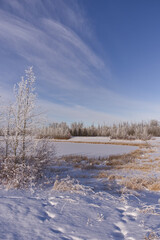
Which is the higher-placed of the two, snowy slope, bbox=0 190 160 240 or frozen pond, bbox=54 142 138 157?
snowy slope, bbox=0 190 160 240

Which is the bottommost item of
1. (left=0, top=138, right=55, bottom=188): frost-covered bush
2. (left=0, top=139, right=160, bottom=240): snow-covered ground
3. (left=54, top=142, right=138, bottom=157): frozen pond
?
(left=54, top=142, right=138, bottom=157): frozen pond

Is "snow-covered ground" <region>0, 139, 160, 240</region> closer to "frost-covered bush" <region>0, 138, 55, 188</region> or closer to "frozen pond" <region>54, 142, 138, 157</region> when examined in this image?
"frost-covered bush" <region>0, 138, 55, 188</region>

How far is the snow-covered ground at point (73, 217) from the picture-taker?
308 cm

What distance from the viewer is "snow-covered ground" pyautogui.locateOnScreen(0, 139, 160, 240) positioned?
10.1 feet

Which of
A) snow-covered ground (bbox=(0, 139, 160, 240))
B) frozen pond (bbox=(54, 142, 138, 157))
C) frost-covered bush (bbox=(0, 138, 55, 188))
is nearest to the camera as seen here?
snow-covered ground (bbox=(0, 139, 160, 240))

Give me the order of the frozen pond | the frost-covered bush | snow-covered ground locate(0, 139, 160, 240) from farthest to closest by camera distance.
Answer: the frozen pond < the frost-covered bush < snow-covered ground locate(0, 139, 160, 240)

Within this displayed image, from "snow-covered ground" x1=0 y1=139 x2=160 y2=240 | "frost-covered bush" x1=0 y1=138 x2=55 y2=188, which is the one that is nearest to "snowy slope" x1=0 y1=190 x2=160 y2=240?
"snow-covered ground" x1=0 y1=139 x2=160 y2=240

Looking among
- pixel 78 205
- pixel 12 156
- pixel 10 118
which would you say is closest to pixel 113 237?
pixel 78 205

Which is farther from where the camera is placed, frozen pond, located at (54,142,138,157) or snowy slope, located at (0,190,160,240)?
frozen pond, located at (54,142,138,157)

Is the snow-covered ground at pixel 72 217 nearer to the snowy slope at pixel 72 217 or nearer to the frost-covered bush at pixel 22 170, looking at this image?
the snowy slope at pixel 72 217

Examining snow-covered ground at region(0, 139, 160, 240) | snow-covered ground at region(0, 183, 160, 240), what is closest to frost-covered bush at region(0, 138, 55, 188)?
snow-covered ground at region(0, 139, 160, 240)

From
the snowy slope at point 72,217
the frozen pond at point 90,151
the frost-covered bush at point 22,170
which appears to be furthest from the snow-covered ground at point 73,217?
the frozen pond at point 90,151

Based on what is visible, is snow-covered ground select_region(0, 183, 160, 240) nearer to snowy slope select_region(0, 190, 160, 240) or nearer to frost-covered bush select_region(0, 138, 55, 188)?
snowy slope select_region(0, 190, 160, 240)

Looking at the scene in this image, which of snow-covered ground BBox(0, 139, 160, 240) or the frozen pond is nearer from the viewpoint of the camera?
snow-covered ground BBox(0, 139, 160, 240)
